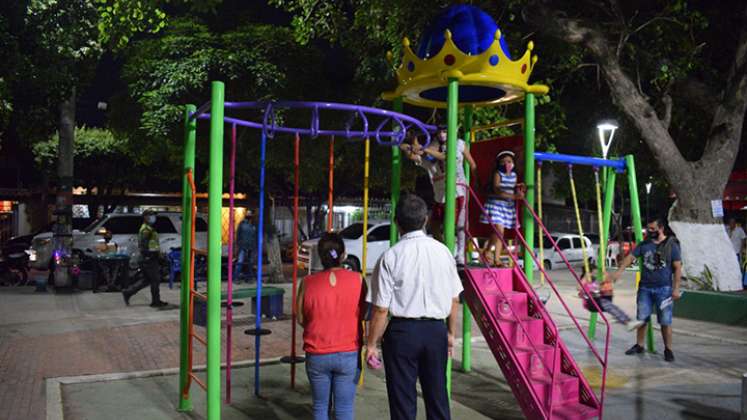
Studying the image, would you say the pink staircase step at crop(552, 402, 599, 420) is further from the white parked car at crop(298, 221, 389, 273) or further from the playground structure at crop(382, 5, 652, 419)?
the white parked car at crop(298, 221, 389, 273)

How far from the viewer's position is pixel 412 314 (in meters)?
4.00

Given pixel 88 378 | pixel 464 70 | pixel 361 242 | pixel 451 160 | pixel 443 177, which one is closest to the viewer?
pixel 451 160

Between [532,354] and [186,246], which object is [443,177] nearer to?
[532,354]

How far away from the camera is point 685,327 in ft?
36.1

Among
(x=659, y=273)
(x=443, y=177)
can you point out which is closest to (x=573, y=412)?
(x=443, y=177)

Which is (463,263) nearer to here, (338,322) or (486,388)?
(486,388)

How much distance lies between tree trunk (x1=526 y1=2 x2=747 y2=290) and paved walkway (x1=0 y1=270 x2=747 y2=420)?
148 centimetres

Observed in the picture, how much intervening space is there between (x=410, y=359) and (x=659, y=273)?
5.17 metres

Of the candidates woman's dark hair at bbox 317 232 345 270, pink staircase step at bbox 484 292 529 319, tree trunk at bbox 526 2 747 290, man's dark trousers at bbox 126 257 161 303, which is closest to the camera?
woman's dark hair at bbox 317 232 345 270

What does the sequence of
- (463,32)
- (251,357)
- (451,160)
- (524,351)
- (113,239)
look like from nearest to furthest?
(524,351) < (451,160) < (463,32) < (251,357) < (113,239)

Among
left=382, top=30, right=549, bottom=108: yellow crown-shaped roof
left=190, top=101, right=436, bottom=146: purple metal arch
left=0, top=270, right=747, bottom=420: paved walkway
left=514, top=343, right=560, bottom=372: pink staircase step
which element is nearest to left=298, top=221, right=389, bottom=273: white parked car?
left=0, top=270, right=747, bottom=420: paved walkway

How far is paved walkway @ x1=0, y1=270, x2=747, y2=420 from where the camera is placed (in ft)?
20.5

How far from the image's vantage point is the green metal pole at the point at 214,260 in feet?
16.5

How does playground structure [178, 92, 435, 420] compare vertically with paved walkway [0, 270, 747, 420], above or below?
above
